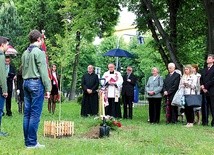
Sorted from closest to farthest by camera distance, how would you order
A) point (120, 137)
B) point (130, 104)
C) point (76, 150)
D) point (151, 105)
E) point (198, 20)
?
point (76, 150) < point (120, 137) < point (151, 105) < point (130, 104) < point (198, 20)

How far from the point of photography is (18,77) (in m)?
14.8

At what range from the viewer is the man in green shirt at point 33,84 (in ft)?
23.7

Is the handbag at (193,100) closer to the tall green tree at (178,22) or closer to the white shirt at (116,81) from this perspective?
the white shirt at (116,81)

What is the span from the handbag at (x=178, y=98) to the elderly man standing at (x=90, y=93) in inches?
121

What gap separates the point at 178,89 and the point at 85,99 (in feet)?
11.4

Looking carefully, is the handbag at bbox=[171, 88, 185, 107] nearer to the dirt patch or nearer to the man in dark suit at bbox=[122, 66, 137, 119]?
the man in dark suit at bbox=[122, 66, 137, 119]

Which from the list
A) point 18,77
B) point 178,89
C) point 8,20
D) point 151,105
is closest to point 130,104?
point 151,105

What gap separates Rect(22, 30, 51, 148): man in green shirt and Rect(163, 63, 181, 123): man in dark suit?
19.8 ft

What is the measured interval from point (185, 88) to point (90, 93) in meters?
3.49

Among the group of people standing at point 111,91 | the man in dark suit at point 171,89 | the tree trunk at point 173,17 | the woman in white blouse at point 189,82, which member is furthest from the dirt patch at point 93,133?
the tree trunk at point 173,17

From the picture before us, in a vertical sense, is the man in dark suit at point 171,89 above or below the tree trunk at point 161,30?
below

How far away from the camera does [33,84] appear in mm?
7250

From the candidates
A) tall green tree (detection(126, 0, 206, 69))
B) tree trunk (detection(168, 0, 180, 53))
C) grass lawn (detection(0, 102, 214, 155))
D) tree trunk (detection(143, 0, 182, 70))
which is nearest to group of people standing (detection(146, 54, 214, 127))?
grass lawn (detection(0, 102, 214, 155))

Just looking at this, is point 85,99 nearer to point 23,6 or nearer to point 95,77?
point 95,77
